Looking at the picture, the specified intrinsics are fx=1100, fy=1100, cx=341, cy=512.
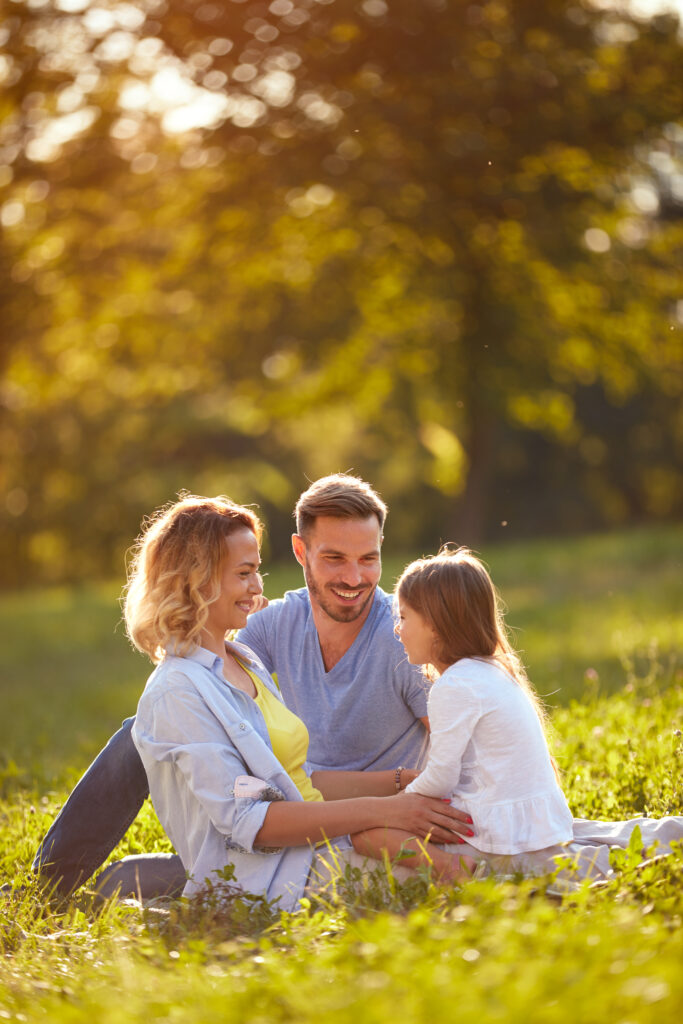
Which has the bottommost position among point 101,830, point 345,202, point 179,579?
point 101,830

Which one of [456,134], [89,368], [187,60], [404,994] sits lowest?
[404,994]

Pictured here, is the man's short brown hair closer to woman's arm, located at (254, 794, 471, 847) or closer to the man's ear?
the man's ear

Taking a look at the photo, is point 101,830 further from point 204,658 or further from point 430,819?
point 430,819

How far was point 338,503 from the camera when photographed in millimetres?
4727

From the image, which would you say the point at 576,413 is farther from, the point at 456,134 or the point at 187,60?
the point at 187,60

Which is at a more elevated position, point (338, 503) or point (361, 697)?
point (338, 503)

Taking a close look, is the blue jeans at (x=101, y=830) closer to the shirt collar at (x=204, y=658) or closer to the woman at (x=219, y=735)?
the woman at (x=219, y=735)

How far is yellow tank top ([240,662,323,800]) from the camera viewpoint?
4.29 meters

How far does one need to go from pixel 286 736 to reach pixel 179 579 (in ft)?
2.50

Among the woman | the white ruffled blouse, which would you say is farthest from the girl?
the woman

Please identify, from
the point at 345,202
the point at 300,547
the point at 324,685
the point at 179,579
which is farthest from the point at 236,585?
the point at 345,202

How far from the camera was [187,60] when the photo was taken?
502 inches

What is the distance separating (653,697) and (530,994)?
451 centimetres

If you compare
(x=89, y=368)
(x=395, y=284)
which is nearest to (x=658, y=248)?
(x=395, y=284)
